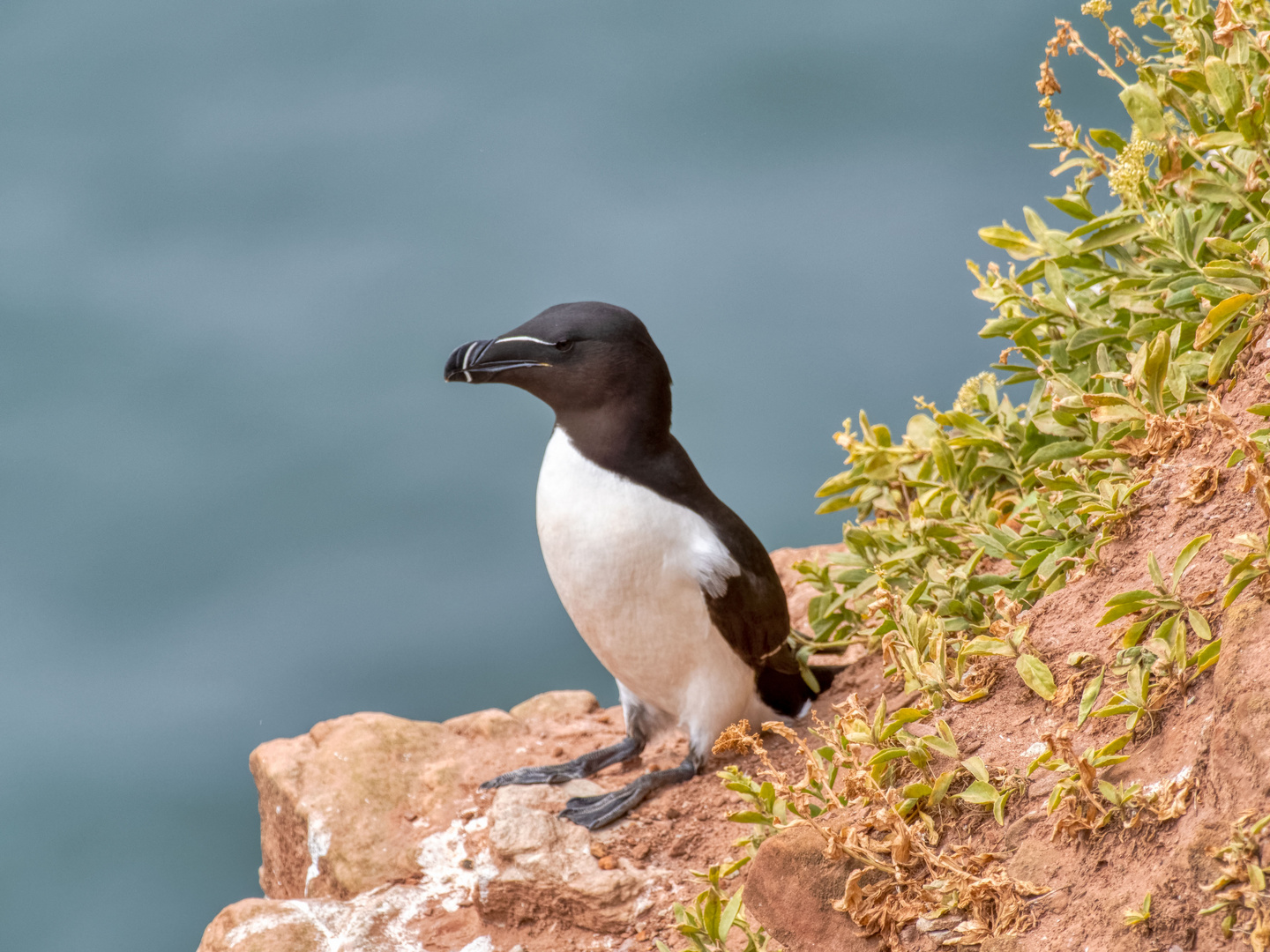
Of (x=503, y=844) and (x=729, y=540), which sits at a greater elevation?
(x=729, y=540)

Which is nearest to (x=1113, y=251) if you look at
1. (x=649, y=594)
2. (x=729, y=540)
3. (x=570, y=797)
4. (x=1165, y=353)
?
(x=1165, y=353)

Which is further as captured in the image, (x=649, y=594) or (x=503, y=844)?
(x=649, y=594)

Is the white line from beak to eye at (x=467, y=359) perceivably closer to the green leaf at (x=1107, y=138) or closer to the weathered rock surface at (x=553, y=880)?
the weathered rock surface at (x=553, y=880)

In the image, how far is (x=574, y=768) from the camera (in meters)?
3.75

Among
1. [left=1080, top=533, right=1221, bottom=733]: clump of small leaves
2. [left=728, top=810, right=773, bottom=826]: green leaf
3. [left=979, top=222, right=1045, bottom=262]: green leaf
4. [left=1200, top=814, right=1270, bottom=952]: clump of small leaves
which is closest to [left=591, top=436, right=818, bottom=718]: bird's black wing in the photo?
[left=728, top=810, right=773, bottom=826]: green leaf

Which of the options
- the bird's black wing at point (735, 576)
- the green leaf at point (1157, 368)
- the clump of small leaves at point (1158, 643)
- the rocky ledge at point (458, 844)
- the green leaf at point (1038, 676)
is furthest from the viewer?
the bird's black wing at point (735, 576)

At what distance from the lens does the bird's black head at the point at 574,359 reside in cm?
331

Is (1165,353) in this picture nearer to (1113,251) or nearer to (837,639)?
(1113,251)

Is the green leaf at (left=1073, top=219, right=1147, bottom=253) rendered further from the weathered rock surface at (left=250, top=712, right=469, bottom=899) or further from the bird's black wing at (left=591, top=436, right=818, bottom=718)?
the weathered rock surface at (left=250, top=712, right=469, bottom=899)

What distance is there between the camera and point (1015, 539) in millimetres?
2939

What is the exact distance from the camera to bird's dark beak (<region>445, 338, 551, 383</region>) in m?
3.31

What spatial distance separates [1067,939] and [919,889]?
0.30m

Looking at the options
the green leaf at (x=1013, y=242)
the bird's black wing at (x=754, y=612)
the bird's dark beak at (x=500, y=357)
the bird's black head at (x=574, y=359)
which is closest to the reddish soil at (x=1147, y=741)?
the bird's black wing at (x=754, y=612)

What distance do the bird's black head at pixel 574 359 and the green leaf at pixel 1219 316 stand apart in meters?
1.49
